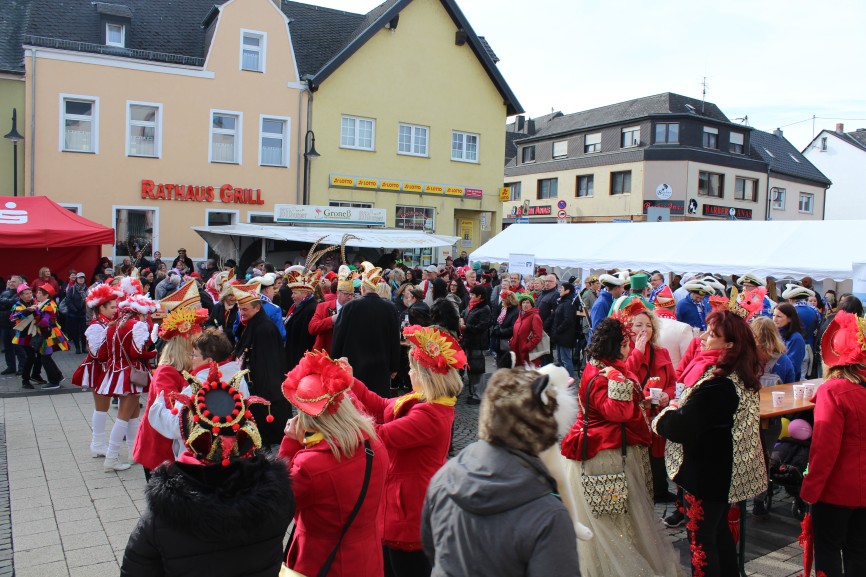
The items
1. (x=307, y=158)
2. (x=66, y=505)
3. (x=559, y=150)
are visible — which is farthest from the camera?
(x=559, y=150)

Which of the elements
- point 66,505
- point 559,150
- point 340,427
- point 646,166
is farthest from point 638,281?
point 559,150

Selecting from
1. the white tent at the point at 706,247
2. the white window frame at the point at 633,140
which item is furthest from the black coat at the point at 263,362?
the white window frame at the point at 633,140

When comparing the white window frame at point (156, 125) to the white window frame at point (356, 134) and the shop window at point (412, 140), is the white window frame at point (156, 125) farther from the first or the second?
the shop window at point (412, 140)

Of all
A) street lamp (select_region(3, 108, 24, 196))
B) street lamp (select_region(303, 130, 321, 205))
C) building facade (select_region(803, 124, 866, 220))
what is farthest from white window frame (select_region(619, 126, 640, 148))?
street lamp (select_region(3, 108, 24, 196))

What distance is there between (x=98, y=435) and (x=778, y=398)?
6530 millimetres

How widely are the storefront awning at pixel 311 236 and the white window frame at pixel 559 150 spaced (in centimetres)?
2672

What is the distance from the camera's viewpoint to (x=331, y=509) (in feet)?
9.40

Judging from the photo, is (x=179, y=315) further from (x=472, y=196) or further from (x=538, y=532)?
(x=472, y=196)

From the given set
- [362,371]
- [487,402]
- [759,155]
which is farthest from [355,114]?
[759,155]

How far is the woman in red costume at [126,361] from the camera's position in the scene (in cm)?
685

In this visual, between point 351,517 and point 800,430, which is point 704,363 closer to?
point 800,430

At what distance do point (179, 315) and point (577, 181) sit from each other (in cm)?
4147

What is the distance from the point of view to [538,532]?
2.11 m

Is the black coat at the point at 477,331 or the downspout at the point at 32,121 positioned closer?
the black coat at the point at 477,331
